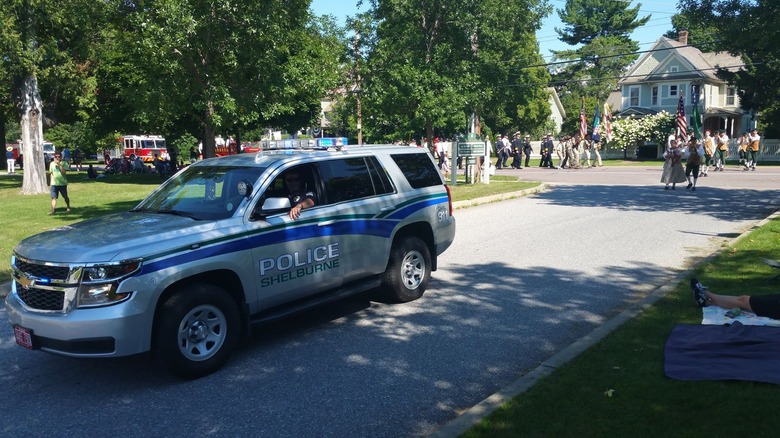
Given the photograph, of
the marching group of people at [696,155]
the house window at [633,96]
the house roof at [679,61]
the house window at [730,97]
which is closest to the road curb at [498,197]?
the marching group of people at [696,155]

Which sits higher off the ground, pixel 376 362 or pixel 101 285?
pixel 101 285

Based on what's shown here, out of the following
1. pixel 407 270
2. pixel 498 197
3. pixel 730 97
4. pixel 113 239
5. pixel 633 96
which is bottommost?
pixel 407 270

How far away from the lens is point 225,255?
5727 millimetres

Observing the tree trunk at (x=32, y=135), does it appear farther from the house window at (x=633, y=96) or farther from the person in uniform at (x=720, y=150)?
the house window at (x=633, y=96)

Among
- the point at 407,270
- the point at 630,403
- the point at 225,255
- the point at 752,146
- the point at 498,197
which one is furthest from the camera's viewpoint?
the point at 752,146

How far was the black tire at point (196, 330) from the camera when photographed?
5.32 m

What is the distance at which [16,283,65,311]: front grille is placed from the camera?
17.1 feet

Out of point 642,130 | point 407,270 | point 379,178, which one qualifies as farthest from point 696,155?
point 642,130

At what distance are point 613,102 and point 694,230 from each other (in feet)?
253

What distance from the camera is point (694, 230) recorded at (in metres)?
12.7

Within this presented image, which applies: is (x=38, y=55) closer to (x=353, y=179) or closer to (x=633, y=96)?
(x=353, y=179)

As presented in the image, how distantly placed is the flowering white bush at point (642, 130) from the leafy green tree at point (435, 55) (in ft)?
77.9

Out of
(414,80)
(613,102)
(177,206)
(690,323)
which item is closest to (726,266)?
(690,323)

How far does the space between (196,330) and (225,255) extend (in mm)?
681
